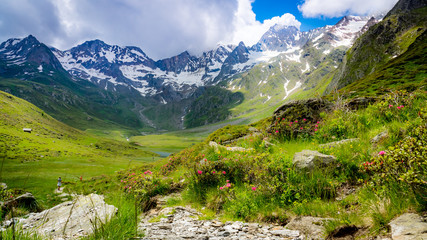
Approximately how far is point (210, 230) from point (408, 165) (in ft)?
16.8

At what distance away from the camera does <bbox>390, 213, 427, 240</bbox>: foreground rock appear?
319cm

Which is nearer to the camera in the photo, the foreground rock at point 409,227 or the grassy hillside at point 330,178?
the foreground rock at point 409,227

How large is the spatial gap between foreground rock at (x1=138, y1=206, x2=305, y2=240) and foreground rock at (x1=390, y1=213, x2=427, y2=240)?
174 centimetres

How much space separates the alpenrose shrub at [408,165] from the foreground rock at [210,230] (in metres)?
2.50

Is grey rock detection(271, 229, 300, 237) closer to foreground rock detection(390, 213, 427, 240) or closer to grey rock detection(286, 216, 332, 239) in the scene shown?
grey rock detection(286, 216, 332, 239)

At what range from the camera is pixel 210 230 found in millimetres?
5445

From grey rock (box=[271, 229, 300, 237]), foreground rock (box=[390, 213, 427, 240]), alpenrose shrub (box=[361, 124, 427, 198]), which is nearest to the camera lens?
foreground rock (box=[390, 213, 427, 240])

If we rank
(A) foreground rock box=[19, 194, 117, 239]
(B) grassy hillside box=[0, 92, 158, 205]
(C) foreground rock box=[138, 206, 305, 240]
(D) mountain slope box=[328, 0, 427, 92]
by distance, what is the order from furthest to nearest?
(D) mountain slope box=[328, 0, 427, 92] → (B) grassy hillside box=[0, 92, 158, 205] → (C) foreground rock box=[138, 206, 305, 240] → (A) foreground rock box=[19, 194, 117, 239]

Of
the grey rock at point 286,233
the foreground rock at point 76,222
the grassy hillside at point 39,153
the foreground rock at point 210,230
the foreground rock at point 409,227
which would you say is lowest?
the grey rock at point 286,233

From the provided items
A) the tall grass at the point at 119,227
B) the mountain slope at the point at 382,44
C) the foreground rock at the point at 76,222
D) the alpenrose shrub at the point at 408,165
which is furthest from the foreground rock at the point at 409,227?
the mountain slope at the point at 382,44

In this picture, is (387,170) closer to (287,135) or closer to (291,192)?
(291,192)

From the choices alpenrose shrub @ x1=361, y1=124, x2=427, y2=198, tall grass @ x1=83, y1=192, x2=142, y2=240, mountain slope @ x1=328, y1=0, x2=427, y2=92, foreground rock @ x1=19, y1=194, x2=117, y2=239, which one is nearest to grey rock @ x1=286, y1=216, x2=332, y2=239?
alpenrose shrub @ x1=361, y1=124, x2=427, y2=198

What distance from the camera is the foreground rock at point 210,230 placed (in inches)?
188

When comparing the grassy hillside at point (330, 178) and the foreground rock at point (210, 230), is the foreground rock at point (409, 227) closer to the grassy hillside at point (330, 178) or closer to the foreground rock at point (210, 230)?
the grassy hillside at point (330, 178)
